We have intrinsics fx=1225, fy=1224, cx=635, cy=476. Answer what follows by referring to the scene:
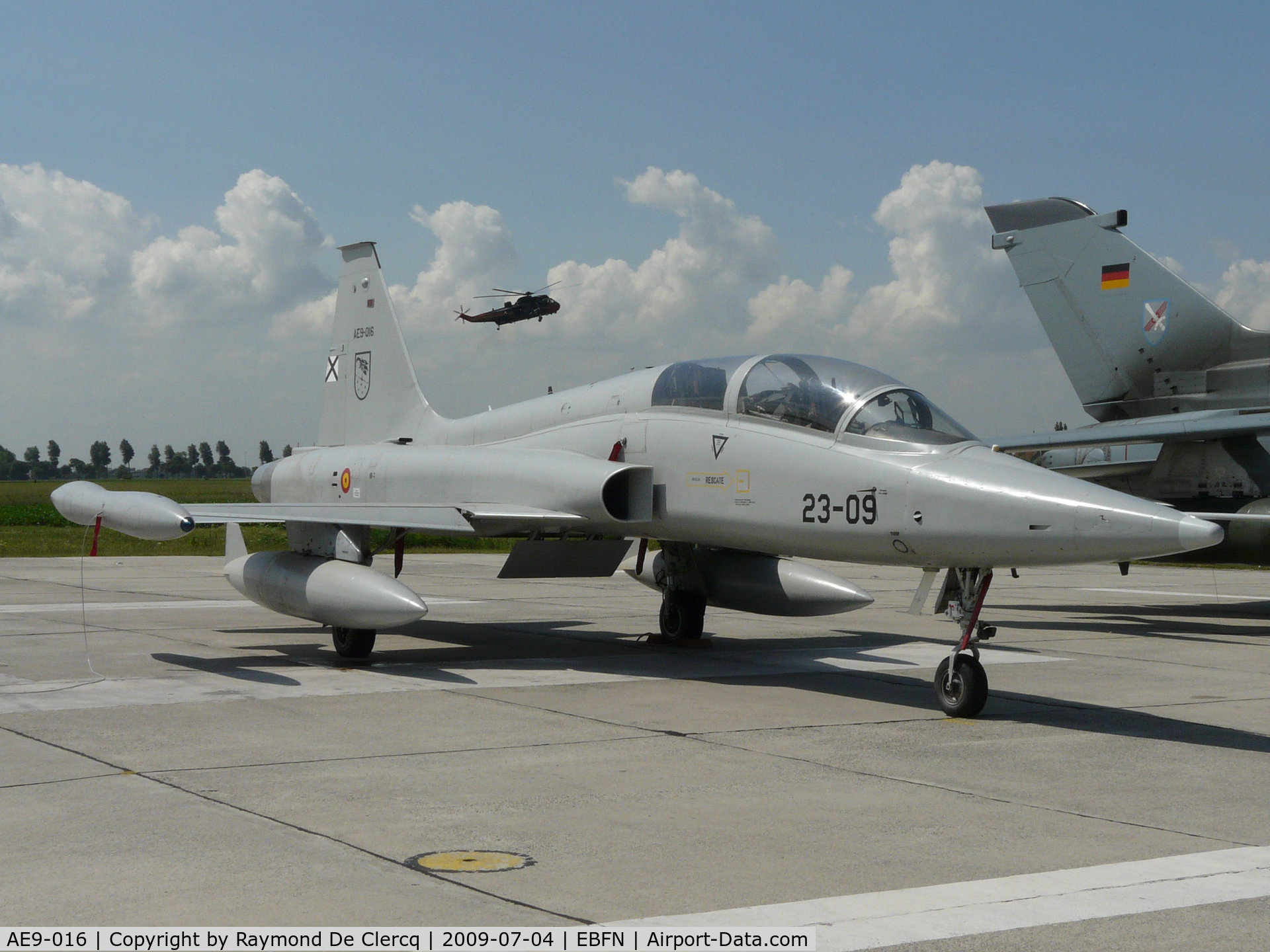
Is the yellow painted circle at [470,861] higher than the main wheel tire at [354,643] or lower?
lower

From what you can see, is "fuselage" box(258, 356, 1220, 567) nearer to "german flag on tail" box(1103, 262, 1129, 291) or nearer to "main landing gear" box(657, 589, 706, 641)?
"main landing gear" box(657, 589, 706, 641)

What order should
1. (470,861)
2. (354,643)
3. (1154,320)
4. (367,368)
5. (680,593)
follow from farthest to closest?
(1154,320) → (367,368) → (680,593) → (354,643) → (470,861)

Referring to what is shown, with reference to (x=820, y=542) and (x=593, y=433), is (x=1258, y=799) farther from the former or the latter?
(x=593, y=433)

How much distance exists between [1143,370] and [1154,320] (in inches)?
28.8

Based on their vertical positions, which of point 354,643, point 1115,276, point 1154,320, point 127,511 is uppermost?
point 1115,276

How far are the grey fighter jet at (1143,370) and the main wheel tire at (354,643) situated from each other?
9.24 metres

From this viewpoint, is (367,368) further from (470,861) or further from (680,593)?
(470,861)

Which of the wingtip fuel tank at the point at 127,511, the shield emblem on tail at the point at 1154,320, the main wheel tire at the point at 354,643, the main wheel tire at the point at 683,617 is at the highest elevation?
the shield emblem on tail at the point at 1154,320

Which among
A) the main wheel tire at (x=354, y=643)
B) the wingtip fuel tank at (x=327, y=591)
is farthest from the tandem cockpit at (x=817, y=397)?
the main wheel tire at (x=354, y=643)

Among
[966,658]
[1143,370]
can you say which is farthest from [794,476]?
[1143,370]

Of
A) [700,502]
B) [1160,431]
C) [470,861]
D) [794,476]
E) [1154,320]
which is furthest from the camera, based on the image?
[1154,320]

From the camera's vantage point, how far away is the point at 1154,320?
1744 centimetres

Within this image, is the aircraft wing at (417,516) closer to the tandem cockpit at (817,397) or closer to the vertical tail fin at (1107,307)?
the tandem cockpit at (817,397)

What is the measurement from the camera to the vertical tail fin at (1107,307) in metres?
17.0
